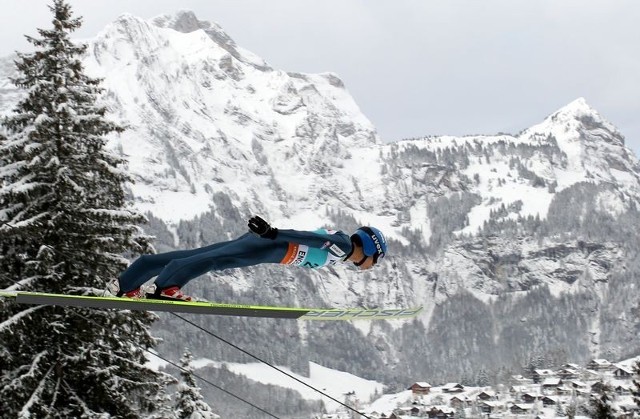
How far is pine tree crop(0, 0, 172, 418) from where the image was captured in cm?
1008

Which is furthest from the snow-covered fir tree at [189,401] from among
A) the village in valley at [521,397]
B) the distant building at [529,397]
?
the distant building at [529,397]

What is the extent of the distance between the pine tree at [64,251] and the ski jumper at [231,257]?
1896 millimetres

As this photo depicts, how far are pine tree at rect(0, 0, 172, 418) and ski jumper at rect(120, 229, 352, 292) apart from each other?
1.90 meters

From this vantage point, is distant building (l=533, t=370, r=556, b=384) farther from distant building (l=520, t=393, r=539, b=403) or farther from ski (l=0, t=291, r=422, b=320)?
ski (l=0, t=291, r=422, b=320)

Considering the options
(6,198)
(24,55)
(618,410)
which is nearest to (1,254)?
(6,198)

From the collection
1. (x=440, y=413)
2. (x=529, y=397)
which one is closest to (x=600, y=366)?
(x=529, y=397)

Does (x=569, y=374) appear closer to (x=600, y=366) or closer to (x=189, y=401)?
(x=600, y=366)

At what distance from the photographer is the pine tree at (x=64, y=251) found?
10.1 meters

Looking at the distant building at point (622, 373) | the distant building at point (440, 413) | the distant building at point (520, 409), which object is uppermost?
the distant building at point (622, 373)

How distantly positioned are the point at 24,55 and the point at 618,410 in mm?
18357

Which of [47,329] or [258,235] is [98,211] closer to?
[47,329]

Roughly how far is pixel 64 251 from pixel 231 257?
3.09 metres

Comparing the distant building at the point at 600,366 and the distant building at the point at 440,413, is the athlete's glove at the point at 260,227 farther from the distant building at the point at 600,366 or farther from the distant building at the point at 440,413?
the distant building at the point at 600,366

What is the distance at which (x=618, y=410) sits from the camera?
902 inches
